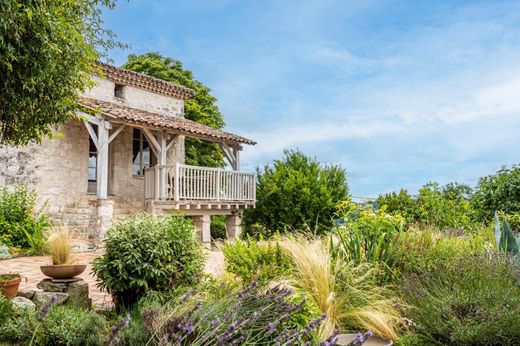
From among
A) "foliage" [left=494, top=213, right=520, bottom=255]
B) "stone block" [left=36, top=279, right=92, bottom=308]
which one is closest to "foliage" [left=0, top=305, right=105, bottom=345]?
"stone block" [left=36, top=279, right=92, bottom=308]

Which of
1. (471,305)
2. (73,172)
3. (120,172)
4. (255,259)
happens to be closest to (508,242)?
(471,305)

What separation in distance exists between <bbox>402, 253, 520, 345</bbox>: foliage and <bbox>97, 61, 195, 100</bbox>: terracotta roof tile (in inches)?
549

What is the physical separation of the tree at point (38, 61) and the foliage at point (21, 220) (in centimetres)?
600

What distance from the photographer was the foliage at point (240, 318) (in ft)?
11.5

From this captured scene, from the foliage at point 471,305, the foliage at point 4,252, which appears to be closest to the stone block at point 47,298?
the foliage at point 471,305

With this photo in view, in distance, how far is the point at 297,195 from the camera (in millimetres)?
14312

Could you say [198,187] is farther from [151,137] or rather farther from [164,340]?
[164,340]

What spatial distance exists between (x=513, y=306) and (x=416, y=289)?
0.87 m

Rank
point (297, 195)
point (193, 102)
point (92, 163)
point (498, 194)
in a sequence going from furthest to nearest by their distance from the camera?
point (193, 102) < point (92, 163) < point (297, 195) < point (498, 194)

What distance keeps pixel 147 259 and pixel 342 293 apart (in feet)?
7.37

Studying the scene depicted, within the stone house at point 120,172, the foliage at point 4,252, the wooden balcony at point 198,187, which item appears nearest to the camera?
the foliage at point 4,252

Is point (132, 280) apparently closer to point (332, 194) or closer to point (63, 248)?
point (63, 248)

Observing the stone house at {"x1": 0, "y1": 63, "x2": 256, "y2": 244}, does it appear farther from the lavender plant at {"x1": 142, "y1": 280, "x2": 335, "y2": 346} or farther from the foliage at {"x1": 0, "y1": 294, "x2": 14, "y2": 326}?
the lavender plant at {"x1": 142, "y1": 280, "x2": 335, "y2": 346}

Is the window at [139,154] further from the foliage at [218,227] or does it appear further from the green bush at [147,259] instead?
the green bush at [147,259]
